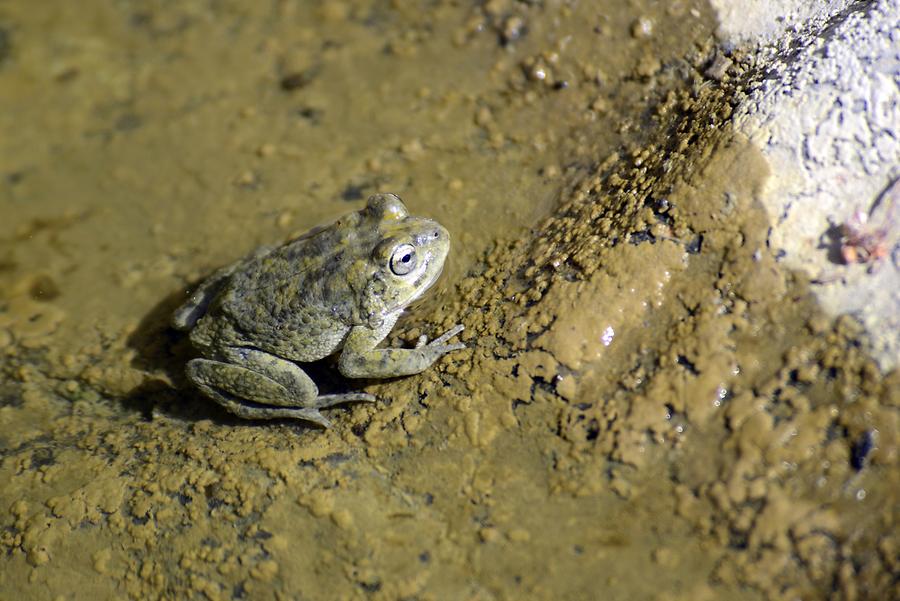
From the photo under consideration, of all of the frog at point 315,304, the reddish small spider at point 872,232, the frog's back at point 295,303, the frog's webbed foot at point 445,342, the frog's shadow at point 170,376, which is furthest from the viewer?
the frog's shadow at point 170,376

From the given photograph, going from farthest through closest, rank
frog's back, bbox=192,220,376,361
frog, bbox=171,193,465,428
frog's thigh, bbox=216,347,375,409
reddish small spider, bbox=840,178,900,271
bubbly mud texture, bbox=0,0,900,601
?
1. frog's back, bbox=192,220,376,361
2. frog, bbox=171,193,465,428
3. frog's thigh, bbox=216,347,375,409
4. reddish small spider, bbox=840,178,900,271
5. bubbly mud texture, bbox=0,0,900,601

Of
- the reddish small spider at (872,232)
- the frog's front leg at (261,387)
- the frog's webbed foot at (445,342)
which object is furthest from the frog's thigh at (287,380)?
the reddish small spider at (872,232)

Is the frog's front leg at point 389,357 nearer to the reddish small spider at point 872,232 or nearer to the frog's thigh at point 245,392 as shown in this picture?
the frog's thigh at point 245,392

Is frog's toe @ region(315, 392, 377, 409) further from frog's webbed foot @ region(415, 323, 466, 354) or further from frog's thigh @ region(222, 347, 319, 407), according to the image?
frog's webbed foot @ region(415, 323, 466, 354)

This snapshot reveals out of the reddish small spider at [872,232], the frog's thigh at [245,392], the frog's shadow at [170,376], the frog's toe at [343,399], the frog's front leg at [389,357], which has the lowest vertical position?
the frog's shadow at [170,376]

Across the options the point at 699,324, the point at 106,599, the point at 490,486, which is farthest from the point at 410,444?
the point at 106,599

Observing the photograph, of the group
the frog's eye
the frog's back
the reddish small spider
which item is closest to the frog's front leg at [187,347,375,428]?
the frog's back
